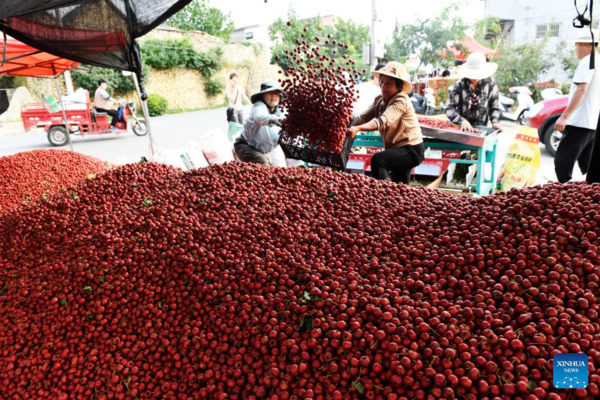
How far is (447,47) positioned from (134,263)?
62.5ft

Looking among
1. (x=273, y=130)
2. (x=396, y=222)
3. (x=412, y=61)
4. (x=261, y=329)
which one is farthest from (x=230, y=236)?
(x=412, y=61)

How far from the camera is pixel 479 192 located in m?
4.32

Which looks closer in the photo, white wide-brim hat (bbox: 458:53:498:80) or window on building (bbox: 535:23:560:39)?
white wide-brim hat (bbox: 458:53:498:80)

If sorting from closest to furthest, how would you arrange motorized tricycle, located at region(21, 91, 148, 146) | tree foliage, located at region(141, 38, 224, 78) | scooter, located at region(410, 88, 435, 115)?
motorized tricycle, located at region(21, 91, 148, 146) < scooter, located at region(410, 88, 435, 115) < tree foliage, located at region(141, 38, 224, 78)

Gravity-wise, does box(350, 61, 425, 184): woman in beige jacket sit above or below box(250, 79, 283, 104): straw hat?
below

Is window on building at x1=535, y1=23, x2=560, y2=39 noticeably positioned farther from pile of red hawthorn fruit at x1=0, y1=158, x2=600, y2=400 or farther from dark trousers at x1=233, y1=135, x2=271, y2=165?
pile of red hawthorn fruit at x1=0, y1=158, x2=600, y2=400

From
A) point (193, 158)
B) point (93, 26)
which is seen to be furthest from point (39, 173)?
point (93, 26)

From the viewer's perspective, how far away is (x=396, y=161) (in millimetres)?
3479

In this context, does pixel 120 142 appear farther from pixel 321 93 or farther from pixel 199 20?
pixel 199 20

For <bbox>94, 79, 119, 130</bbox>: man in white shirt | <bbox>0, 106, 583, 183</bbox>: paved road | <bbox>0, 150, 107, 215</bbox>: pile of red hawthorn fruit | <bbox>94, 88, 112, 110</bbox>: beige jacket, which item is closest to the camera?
<bbox>0, 150, 107, 215</bbox>: pile of red hawthorn fruit

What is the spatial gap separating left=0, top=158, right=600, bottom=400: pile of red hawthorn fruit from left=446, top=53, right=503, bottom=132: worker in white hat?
3033mm

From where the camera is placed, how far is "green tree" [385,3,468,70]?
16.7 metres

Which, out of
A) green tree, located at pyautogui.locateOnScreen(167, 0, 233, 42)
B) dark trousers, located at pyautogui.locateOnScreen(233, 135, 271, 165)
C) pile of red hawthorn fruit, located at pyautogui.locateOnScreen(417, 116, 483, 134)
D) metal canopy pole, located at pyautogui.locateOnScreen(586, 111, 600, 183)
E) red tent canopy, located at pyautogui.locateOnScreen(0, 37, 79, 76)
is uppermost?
green tree, located at pyautogui.locateOnScreen(167, 0, 233, 42)
